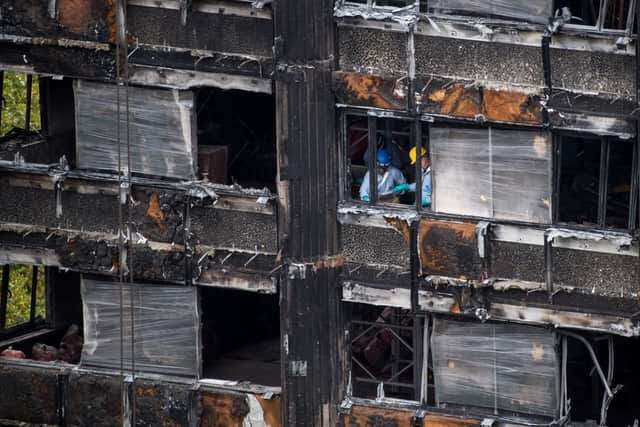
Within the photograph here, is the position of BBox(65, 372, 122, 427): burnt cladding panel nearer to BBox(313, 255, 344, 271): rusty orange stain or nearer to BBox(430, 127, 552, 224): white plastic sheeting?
BBox(313, 255, 344, 271): rusty orange stain

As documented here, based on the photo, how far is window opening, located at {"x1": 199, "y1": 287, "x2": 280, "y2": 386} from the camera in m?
31.2

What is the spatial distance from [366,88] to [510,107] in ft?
8.05

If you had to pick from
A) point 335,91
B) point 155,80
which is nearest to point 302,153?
point 335,91

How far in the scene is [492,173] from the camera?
87.8 feet

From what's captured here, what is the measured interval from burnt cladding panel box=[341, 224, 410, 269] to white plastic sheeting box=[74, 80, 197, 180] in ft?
9.61

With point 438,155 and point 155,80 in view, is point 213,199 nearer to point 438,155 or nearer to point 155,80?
point 155,80

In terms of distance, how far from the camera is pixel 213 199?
93.0 feet

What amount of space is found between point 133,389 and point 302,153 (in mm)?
5426

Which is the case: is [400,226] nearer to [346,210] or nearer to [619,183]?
[346,210]

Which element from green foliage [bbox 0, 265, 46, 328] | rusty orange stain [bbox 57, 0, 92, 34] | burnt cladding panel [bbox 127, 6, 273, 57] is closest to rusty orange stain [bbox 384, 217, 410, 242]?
burnt cladding panel [bbox 127, 6, 273, 57]

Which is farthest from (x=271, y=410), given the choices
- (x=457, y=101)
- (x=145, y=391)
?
(x=457, y=101)

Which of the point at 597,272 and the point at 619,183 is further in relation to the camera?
the point at 619,183

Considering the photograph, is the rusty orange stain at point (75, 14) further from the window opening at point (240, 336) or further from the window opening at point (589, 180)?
the window opening at point (589, 180)

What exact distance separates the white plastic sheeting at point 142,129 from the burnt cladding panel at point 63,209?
2.04 feet
